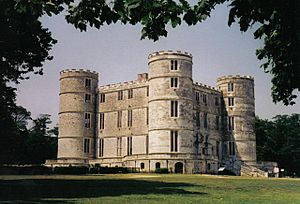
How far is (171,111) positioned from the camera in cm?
5656

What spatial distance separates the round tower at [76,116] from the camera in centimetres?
6391

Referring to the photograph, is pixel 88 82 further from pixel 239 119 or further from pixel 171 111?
pixel 239 119

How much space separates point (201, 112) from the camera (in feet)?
211

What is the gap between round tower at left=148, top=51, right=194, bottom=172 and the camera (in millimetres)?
55844

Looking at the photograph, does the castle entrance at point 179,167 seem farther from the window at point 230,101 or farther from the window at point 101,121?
the window at point 230,101

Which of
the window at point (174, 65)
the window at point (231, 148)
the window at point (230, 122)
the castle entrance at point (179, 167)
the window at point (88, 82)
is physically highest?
the window at point (174, 65)

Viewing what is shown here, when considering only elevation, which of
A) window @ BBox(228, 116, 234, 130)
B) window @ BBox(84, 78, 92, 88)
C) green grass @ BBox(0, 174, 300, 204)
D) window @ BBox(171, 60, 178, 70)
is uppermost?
window @ BBox(171, 60, 178, 70)

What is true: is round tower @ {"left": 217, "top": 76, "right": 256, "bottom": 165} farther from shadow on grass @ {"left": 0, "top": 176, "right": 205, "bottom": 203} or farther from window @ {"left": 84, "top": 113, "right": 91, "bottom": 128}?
shadow on grass @ {"left": 0, "top": 176, "right": 205, "bottom": 203}

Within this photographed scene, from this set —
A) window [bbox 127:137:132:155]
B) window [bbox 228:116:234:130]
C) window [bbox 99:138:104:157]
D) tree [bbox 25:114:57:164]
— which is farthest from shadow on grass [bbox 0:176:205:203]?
tree [bbox 25:114:57:164]

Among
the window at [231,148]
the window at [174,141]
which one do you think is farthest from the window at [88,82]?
the window at [231,148]

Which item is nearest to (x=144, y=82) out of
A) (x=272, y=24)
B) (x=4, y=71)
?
(x=4, y=71)

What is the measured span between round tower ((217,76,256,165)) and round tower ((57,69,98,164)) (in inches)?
759

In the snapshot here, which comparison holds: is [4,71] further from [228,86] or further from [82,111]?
[228,86]

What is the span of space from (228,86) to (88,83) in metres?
20.0
